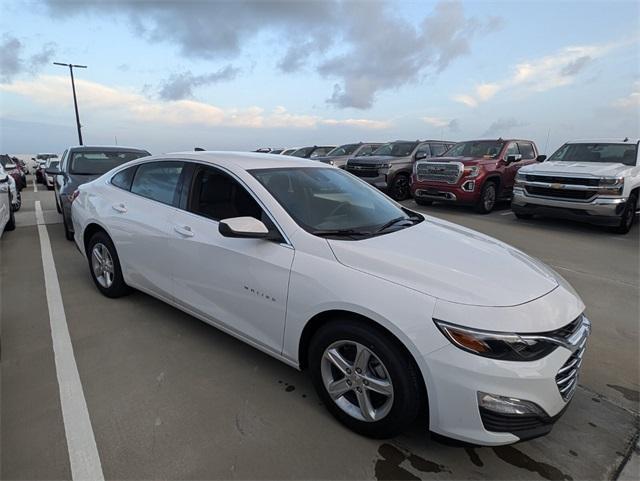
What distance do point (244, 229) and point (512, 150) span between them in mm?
10487

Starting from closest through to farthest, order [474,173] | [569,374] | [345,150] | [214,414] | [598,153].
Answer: [569,374] < [214,414] < [598,153] < [474,173] < [345,150]

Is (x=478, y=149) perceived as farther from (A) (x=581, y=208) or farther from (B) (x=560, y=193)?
→ (A) (x=581, y=208)

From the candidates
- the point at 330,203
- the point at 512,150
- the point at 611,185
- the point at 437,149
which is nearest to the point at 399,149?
the point at 437,149

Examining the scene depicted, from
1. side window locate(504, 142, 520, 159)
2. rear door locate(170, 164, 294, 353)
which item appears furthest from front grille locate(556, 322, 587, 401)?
side window locate(504, 142, 520, 159)

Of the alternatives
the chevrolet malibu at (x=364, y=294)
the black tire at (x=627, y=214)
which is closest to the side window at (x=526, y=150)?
the black tire at (x=627, y=214)

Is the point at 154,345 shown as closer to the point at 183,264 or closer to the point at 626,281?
the point at 183,264

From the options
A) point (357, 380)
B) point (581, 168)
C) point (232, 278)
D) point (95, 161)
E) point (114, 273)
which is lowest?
point (114, 273)

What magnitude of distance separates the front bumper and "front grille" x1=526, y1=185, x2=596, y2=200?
3.7 inches

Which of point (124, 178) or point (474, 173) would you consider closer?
point (124, 178)

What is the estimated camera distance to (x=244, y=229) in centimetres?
253

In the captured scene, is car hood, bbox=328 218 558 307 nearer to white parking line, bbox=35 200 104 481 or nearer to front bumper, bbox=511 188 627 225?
white parking line, bbox=35 200 104 481

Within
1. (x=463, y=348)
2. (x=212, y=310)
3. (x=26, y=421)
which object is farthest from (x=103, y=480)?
(x=463, y=348)

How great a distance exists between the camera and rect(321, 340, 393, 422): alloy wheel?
222 centimetres

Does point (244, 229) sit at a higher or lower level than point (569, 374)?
higher
